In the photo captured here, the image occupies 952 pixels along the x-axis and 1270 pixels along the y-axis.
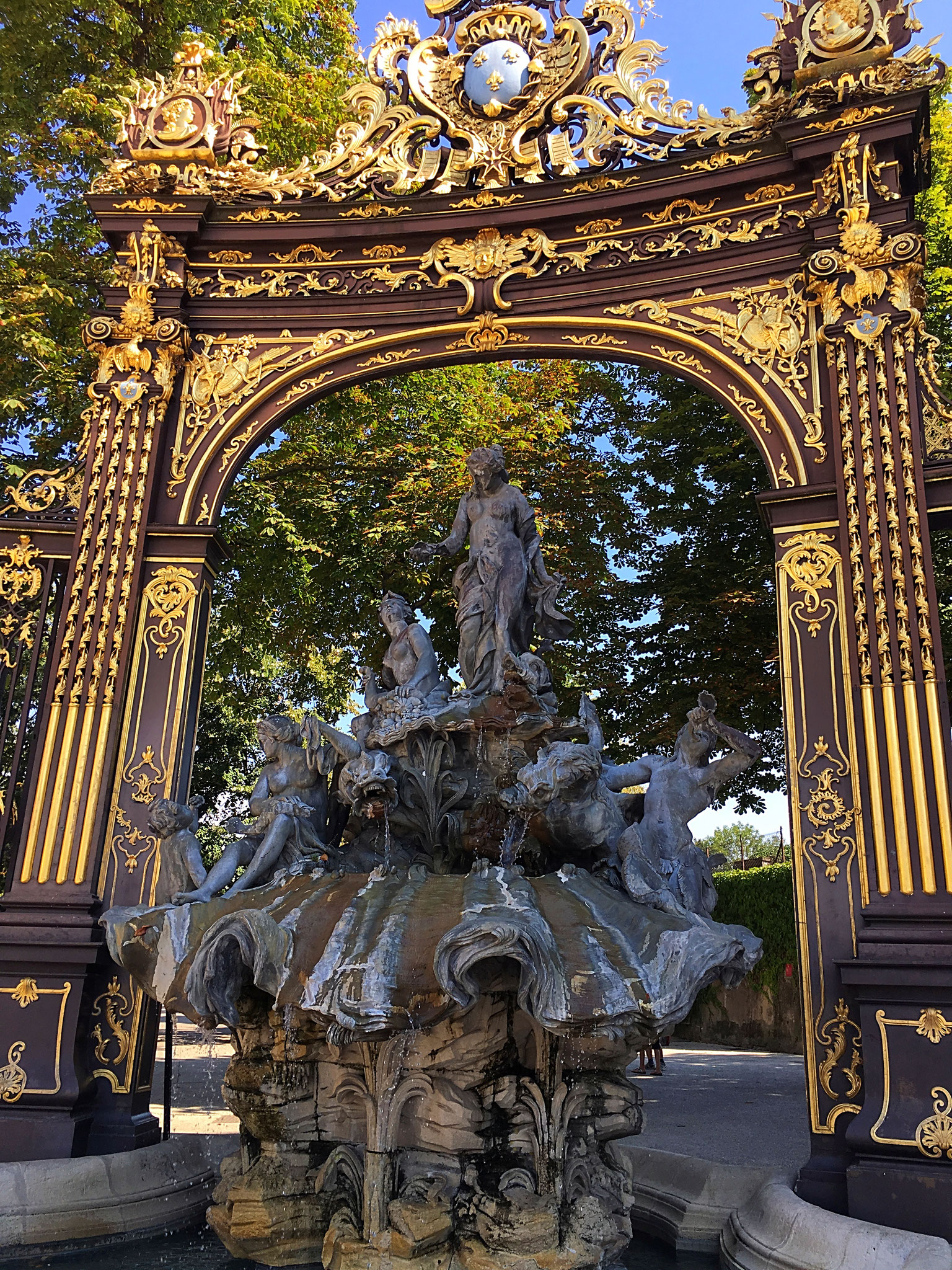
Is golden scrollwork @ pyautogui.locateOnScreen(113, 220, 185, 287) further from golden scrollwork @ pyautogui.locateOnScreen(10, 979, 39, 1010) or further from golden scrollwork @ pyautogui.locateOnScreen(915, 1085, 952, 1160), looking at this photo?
golden scrollwork @ pyautogui.locateOnScreen(915, 1085, 952, 1160)

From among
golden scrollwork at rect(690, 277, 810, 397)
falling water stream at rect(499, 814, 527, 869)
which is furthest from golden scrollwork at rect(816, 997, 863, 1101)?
golden scrollwork at rect(690, 277, 810, 397)

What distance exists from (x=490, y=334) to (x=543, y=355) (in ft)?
1.49

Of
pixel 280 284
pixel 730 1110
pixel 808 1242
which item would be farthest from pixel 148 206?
pixel 730 1110

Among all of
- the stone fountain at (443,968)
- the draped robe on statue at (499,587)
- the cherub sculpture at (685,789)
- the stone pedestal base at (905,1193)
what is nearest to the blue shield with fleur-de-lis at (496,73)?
the draped robe on statue at (499,587)

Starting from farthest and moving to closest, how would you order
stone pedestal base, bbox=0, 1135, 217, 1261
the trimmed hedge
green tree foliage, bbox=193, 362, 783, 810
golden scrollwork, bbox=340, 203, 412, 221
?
the trimmed hedge → green tree foliage, bbox=193, 362, 783, 810 → golden scrollwork, bbox=340, 203, 412, 221 → stone pedestal base, bbox=0, 1135, 217, 1261

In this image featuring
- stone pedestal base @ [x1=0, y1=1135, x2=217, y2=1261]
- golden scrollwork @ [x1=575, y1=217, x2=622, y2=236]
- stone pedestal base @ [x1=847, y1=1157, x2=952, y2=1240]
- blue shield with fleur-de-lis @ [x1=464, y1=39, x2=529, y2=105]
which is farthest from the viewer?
blue shield with fleur-de-lis @ [x1=464, y1=39, x2=529, y2=105]

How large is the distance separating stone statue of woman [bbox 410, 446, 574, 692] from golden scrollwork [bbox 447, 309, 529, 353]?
106cm

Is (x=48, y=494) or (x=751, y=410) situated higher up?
(x=751, y=410)

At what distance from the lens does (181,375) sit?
25.9ft

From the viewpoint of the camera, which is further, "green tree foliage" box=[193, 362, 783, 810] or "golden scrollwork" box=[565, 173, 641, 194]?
"green tree foliage" box=[193, 362, 783, 810]

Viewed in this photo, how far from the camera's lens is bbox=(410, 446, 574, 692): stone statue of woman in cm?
677

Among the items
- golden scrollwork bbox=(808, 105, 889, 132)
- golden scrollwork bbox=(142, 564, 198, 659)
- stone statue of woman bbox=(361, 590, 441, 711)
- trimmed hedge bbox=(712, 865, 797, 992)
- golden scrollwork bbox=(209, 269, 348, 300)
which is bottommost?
trimmed hedge bbox=(712, 865, 797, 992)

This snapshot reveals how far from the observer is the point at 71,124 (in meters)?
10.8

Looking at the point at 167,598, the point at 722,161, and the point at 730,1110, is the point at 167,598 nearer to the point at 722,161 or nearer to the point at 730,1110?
the point at 722,161
